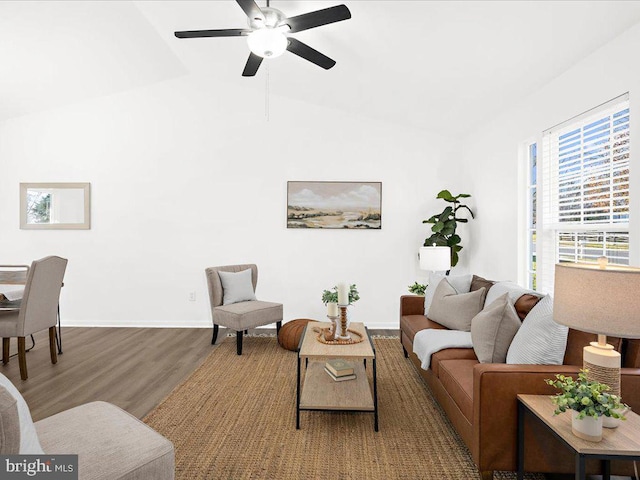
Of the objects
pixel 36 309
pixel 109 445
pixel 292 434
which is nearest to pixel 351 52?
pixel 292 434

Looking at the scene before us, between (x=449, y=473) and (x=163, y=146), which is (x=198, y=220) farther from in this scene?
(x=449, y=473)

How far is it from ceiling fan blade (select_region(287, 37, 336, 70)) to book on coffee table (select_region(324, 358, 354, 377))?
7.33 feet

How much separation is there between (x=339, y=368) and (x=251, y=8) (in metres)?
2.50

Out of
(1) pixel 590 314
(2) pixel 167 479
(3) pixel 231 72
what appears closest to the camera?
(2) pixel 167 479

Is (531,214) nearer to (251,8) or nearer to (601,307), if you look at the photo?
(601,307)

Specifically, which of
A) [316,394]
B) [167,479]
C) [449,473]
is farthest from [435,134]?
[167,479]

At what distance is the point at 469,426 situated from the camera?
1.94m

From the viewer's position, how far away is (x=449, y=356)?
255cm

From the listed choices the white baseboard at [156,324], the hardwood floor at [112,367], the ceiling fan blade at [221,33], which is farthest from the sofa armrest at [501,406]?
the white baseboard at [156,324]

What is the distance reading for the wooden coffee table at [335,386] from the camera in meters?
2.40

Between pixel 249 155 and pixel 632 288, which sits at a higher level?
pixel 249 155

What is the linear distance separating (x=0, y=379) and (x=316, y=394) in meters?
1.86

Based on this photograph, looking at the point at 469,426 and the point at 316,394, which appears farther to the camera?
the point at 316,394

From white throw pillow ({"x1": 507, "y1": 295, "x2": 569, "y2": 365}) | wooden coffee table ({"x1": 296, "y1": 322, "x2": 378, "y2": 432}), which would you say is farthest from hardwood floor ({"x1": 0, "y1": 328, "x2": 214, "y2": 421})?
white throw pillow ({"x1": 507, "y1": 295, "x2": 569, "y2": 365})
